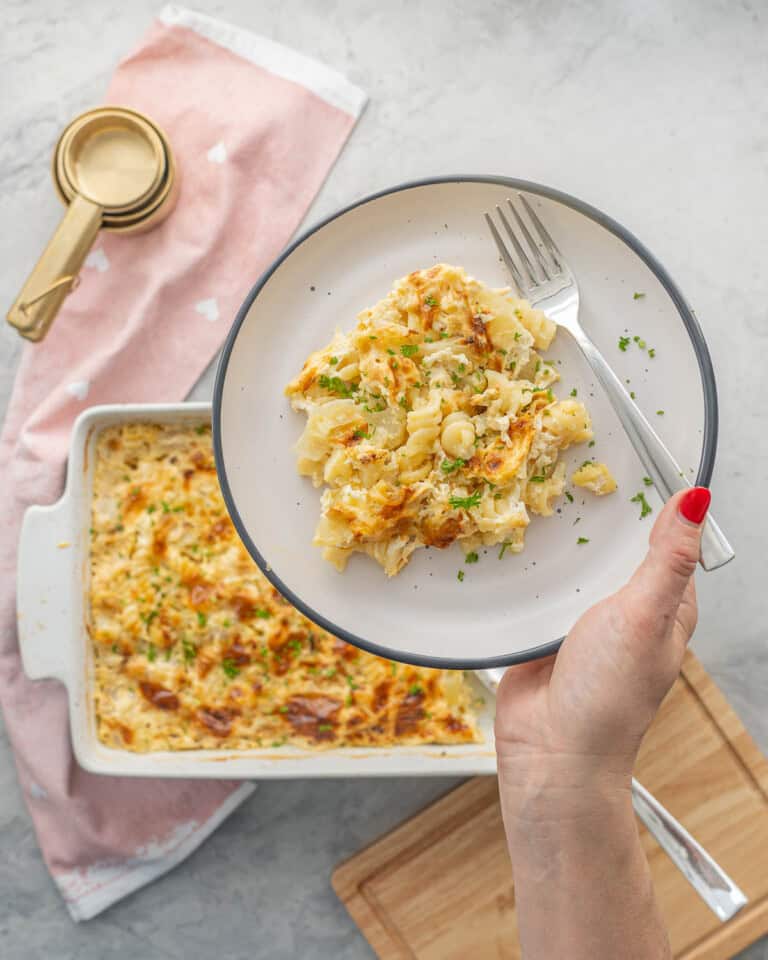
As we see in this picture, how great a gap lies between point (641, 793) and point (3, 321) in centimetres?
258

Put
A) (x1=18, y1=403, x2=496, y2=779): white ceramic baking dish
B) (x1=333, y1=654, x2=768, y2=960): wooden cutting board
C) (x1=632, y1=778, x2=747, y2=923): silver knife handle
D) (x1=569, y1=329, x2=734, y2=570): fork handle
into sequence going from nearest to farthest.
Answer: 1. (x1=569, y1=329, x2=734, y2=570): fork handle
2. (x1=632, y1=778, x2=747, y2=923): silver knife handle
3. (x1=18, y1=403, x2=496, y2=779): white ceramic baking dish
4. (x1=333, y1=654, x2=768, y2=960): wooden cutting board

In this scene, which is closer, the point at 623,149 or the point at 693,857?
the point at 693,857

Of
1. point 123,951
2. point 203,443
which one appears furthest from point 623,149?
point 123,951

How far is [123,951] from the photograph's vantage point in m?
3.17

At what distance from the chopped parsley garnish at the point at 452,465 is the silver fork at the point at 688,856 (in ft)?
2.23

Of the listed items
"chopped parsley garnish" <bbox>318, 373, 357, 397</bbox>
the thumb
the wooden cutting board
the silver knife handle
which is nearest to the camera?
the thumb

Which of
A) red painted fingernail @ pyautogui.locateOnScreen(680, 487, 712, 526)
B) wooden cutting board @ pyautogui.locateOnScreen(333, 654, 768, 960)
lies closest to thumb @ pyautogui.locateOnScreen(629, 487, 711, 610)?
red painted fingernail @ pyautogui.locateOnScreen(680, 487, 712, 526)

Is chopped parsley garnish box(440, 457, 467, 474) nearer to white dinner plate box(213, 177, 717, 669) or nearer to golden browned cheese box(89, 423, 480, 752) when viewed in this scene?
white dinner plate box(213, 177, 717, 669)

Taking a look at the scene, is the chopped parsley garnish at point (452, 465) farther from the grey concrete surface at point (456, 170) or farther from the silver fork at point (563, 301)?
the grey concrete surface at point (456, 170)

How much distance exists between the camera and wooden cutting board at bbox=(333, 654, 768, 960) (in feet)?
9.59

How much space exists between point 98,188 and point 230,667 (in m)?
1.59

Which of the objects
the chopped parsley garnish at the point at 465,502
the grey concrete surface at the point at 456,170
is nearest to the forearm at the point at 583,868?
the chopped parsley garnish at the point at 465,502

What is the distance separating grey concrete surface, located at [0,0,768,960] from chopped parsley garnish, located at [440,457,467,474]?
4.02ft

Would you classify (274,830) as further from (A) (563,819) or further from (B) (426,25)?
(B) (426,25)
